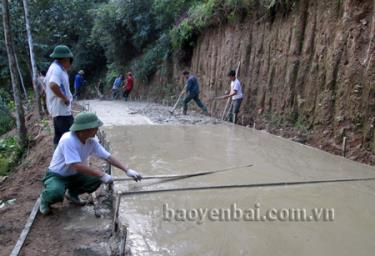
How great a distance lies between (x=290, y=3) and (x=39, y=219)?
8300 millimetres

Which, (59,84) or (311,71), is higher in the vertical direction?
(311,71)

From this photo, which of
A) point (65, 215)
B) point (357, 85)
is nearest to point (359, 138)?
point (357, 85)

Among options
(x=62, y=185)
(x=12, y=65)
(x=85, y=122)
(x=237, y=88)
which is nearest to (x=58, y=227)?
(x=62, y=185)

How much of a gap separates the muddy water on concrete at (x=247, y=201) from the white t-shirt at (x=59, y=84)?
1315 mm

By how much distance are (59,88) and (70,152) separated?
146 centimetres

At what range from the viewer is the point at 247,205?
4.70 metres

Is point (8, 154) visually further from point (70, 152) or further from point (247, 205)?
point (247, 205)

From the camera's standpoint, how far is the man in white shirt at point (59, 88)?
17.6 ft

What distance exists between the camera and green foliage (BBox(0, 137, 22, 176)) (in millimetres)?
8779

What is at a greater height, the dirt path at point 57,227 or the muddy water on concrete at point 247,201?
the muddy water on concrete at point 247,201

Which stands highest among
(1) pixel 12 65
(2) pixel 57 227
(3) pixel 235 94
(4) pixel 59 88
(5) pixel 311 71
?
(5) pixel 311 71

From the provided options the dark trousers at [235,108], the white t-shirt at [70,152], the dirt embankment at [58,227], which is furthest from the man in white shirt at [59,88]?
the dark trousers at [235,108]

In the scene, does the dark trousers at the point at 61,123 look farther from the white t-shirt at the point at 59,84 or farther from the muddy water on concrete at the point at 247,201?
the muddy water on concrete at the point at 247,201

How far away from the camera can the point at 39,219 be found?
438 cm
